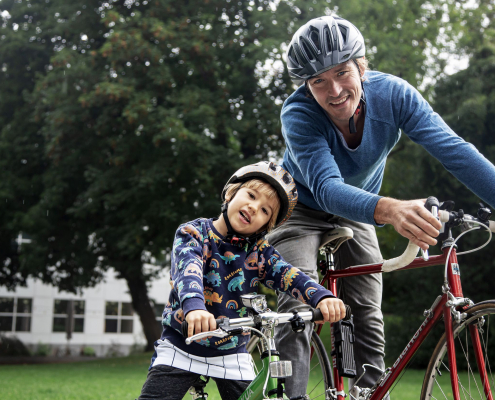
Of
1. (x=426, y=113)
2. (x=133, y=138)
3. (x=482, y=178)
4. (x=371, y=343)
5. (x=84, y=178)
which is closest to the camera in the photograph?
(x=482, y=178)

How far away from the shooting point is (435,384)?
281 cm

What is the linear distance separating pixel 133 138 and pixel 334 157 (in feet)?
42.1

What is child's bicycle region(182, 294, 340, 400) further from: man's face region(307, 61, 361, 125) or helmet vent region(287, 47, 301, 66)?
helmet vent region(287, 47, 301, 66)

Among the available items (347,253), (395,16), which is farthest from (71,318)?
(347,253)

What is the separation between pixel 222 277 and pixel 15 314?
37677 millimetres

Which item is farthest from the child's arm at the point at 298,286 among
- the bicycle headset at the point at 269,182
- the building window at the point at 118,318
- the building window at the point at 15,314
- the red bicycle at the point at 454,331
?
the building window at the point at 118,318

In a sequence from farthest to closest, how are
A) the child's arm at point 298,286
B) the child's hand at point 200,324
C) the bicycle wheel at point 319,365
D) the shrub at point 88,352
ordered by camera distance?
the shrub at point 88,352 → the bicycle wheel at point 319,365 → the child's arm at point 298,286 → the child's hand at point 200,324

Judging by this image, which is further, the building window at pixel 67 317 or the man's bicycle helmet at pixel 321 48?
the building window at pixel 67 317

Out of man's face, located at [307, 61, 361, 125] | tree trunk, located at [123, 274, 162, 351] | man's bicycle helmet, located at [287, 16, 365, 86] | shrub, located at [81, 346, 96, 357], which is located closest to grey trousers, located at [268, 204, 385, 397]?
man's face, located at [307, 61, 361, 125]

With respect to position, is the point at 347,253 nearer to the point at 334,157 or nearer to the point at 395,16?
the point at 334,157

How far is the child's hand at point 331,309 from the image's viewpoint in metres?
2.35

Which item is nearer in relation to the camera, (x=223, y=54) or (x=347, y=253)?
(x=347, y=253)

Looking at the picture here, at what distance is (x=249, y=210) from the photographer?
2695 mm

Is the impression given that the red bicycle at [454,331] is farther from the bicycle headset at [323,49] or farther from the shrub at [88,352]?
the shrub at [88,352]
